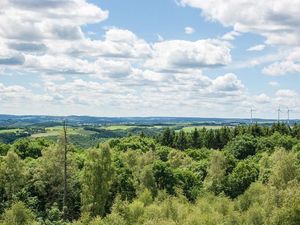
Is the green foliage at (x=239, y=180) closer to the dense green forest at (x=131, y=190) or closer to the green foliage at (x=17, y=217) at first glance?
the dense green forest at (x=131, y=190)

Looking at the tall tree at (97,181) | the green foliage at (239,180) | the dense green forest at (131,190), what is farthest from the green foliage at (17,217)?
the green foliage at (239,180)

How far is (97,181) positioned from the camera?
116m

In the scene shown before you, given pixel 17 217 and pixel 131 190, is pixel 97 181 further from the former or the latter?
pixel 17 217

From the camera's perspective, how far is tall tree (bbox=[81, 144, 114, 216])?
115 meters

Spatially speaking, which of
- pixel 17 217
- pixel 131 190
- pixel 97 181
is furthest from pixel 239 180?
pixel 17 217

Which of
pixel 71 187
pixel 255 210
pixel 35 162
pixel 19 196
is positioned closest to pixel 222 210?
pixel 255 210

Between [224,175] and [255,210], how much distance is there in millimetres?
51908

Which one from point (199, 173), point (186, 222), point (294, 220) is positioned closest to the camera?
point (294, 220)

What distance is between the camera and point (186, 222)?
294 ft

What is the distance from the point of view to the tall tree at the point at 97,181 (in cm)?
11456

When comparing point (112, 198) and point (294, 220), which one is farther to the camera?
point (112, 198)

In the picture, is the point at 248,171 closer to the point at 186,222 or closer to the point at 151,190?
the point at 151,190

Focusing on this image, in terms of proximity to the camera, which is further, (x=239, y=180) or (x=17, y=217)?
(x=239, y=180)

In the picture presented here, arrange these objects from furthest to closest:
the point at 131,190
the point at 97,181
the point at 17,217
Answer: the point at 131,190 → the point at 97,181 → the point at 17,217
